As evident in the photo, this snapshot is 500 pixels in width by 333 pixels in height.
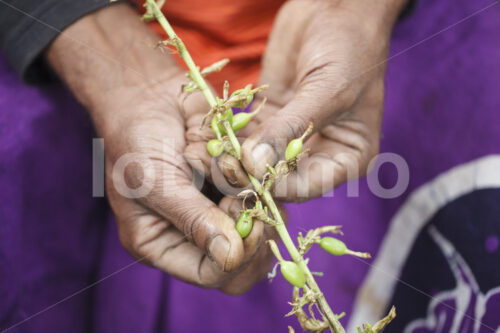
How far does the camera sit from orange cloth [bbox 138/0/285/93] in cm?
143

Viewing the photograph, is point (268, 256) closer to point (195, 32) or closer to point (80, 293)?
point (80, 293)

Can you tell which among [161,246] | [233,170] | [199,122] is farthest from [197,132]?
[161,246]

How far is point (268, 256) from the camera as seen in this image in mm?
1154

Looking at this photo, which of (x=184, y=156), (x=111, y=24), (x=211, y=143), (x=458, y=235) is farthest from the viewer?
(x=111, y=24)

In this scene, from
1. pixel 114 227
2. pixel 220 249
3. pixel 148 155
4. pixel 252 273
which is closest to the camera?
pixel 220 249

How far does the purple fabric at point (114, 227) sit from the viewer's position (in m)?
1.17

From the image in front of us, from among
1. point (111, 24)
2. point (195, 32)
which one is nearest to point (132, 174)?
point (111, 24)

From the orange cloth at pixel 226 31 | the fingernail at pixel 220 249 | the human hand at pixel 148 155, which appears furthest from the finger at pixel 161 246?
the orange cloth at pixel 226 31

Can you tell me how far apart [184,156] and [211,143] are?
0.17 meters

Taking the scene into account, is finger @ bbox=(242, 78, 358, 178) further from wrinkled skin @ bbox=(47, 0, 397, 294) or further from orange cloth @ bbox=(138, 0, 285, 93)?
orange cloth @ bbox=(138, 0, 285, 93)

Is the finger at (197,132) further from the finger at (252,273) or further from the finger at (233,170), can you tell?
the finger at (252,273)

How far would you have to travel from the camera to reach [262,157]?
851 mm

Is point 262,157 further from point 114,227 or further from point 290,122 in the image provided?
point 114,227

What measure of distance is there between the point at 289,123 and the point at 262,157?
0.11 m
